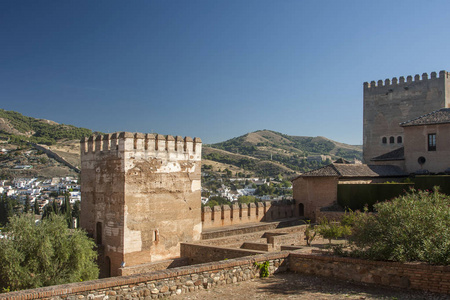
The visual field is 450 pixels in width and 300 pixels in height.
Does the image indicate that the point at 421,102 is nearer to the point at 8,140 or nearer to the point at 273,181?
the point at 273,181

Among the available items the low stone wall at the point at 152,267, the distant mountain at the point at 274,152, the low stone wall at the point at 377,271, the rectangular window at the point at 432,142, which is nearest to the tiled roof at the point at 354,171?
the rectangular window at the point at 432,142

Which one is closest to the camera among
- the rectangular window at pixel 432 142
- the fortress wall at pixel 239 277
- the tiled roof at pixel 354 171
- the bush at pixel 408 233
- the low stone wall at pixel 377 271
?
the fortress wall at pixel 239 277

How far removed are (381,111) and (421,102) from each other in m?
2.78

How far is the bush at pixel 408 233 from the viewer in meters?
6.76

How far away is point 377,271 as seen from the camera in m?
7.13

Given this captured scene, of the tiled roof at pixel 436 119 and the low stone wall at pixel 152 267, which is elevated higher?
the tiled roof at pixel 436 119

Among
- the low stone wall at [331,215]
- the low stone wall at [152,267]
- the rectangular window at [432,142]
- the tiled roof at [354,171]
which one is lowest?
the low stone wall at [152,267]

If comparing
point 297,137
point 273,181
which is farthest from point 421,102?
point 297,137

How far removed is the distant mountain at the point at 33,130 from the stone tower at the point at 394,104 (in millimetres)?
69847

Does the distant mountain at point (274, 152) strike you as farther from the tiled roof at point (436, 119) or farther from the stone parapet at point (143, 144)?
the stone parapet at point (143, 144)

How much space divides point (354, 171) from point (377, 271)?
1314 cm

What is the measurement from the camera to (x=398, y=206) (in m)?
7.86

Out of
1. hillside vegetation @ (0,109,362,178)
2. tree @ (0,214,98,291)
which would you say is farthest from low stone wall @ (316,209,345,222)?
hillside vegetation @ (0,109,362,178)

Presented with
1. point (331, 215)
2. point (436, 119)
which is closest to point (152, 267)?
point (331, 215)
